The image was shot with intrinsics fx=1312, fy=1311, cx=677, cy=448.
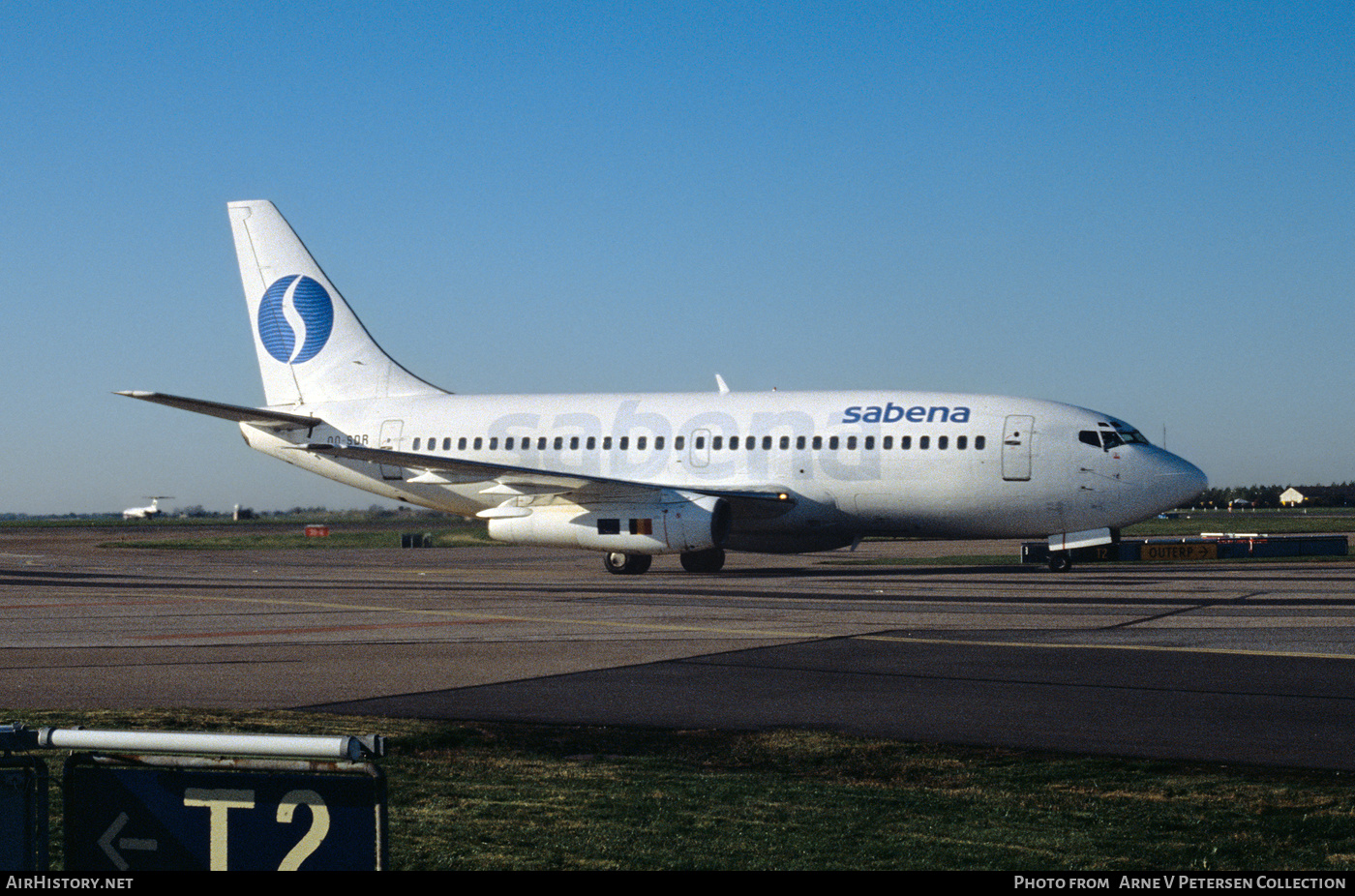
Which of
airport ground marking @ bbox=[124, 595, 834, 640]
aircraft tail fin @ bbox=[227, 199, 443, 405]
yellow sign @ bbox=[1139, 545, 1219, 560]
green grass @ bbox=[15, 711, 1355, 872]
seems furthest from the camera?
aircraft tail fin @ bbox=[227, 199, 443, 405]

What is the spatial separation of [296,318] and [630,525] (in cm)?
1324

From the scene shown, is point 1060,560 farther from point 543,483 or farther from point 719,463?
point 543,483

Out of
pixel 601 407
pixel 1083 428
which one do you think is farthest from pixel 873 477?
pixel 601 407

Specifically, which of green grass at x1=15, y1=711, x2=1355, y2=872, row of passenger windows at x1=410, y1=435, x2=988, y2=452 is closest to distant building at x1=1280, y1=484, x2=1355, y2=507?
row of passenger windows at x1=410, y1=435, x2=988, y2=452

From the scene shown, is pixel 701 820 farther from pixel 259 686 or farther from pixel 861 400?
pixel 861 400

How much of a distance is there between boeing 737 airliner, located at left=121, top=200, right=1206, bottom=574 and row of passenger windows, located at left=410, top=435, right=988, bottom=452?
0.12 ft

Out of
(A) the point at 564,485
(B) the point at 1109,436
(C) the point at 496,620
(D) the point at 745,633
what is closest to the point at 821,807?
(D) the point at 745,633

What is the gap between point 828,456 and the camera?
30.8 m

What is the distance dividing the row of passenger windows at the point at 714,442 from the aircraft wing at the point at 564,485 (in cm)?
113

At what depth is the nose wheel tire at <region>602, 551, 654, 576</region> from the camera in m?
31.8

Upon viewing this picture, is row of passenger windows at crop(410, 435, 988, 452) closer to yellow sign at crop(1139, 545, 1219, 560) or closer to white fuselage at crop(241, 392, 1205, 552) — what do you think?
white fuselage at crop(241, 392, 1205, 552)

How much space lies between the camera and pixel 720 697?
11.5m

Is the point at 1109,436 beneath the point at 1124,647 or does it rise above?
above

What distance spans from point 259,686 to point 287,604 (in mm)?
9976
